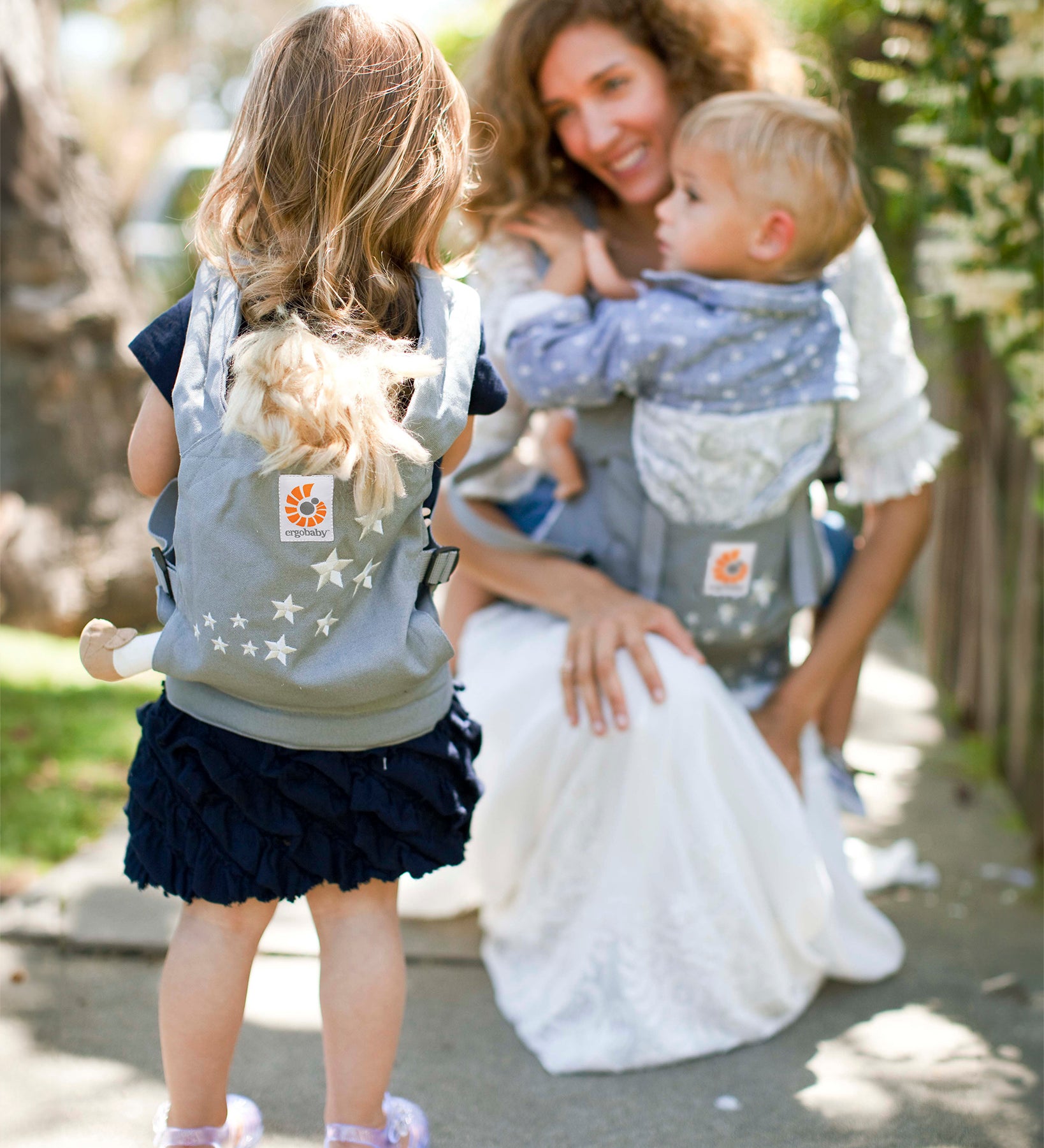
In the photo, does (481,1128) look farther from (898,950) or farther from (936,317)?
(936,317)

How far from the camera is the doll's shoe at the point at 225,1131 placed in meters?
1.57

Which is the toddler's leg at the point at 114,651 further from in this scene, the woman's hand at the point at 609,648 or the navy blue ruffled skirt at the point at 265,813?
the woman's hand at the point at 609,648

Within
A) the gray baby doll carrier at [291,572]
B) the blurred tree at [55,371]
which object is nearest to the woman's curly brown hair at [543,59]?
the gray baby doll carrier at [291,572]

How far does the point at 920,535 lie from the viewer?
238 cm

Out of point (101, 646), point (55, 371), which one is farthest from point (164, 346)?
point (55, 371)

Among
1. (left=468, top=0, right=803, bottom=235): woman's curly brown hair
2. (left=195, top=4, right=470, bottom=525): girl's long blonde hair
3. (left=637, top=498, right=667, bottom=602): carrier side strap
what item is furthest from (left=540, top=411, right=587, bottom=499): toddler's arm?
(left=195, top=4, right=470, bottom=525): girl's long blonde hair

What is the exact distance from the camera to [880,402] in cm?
230

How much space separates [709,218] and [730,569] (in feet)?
1.97

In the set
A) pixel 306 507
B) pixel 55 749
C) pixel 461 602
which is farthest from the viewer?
pixel 55 749

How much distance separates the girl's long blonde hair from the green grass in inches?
63.4

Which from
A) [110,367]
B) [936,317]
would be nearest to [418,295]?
[936,317]

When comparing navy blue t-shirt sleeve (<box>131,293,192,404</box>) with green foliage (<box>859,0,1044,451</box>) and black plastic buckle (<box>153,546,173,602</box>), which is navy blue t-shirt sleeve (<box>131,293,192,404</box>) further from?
green foliage (<box>859,0,1044,451</box>)

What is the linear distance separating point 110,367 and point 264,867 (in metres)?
3.78

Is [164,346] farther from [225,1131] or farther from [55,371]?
[55,371]
